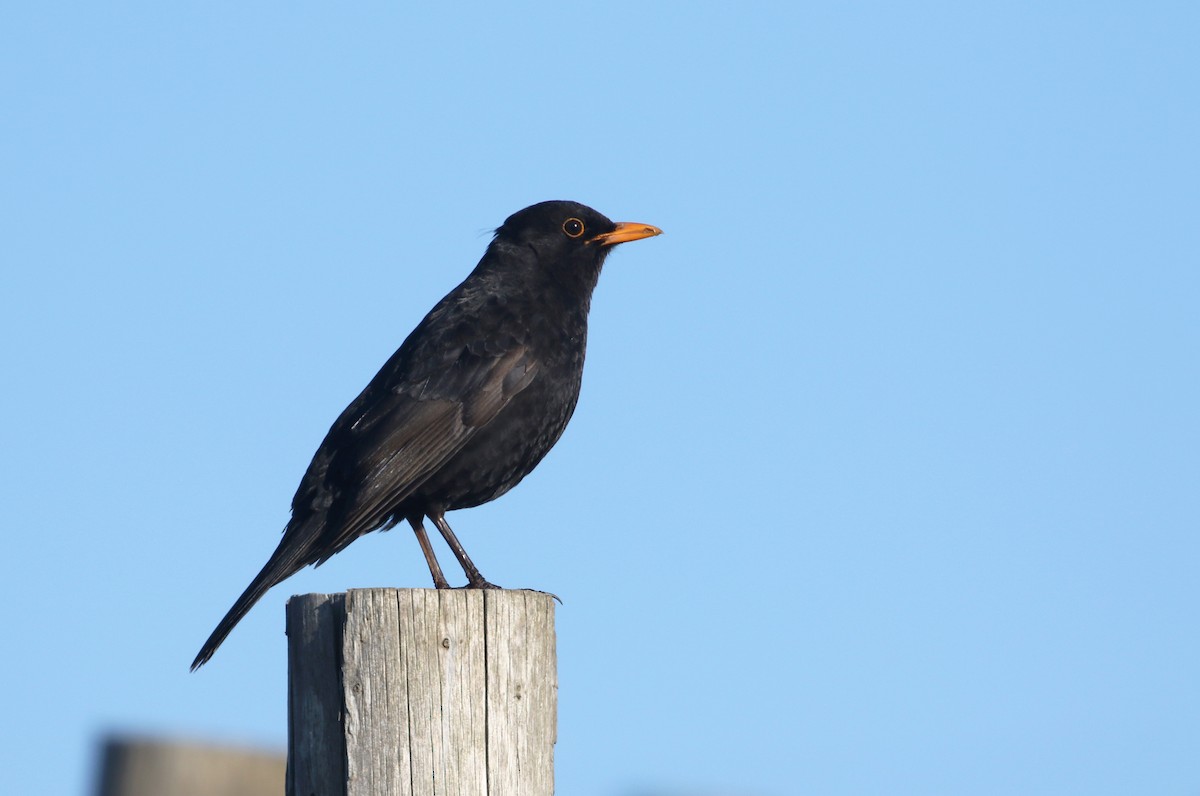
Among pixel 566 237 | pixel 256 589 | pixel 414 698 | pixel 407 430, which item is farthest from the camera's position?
pixel 566 237

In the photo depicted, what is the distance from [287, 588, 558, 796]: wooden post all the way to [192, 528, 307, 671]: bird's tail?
1.28 metres

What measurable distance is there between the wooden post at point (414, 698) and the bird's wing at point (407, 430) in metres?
1.99

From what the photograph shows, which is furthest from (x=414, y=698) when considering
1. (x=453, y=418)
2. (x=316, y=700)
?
(x=453, y=418)

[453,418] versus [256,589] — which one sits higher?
[453,418]

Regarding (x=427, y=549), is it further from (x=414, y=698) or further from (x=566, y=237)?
(x=414, y=698)

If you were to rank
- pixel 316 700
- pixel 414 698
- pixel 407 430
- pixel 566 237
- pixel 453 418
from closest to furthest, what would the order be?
pixel 414 698, pixel 316 700, pixel 407 430, pixel 453 418, pixel 566 237

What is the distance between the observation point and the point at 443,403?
22.7 feet

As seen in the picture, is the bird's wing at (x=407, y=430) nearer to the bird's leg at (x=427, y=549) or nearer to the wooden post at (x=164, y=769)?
the bird's leg at (x=427, y=549)

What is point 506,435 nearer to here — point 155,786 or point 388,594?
Result: point 388,594

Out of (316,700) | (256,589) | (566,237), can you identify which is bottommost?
(316,700)

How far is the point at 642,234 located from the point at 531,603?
4045mm

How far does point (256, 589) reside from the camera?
19.4 ft

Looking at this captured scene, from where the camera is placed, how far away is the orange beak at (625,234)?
820 cm

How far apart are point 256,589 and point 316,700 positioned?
1695 millimetres
